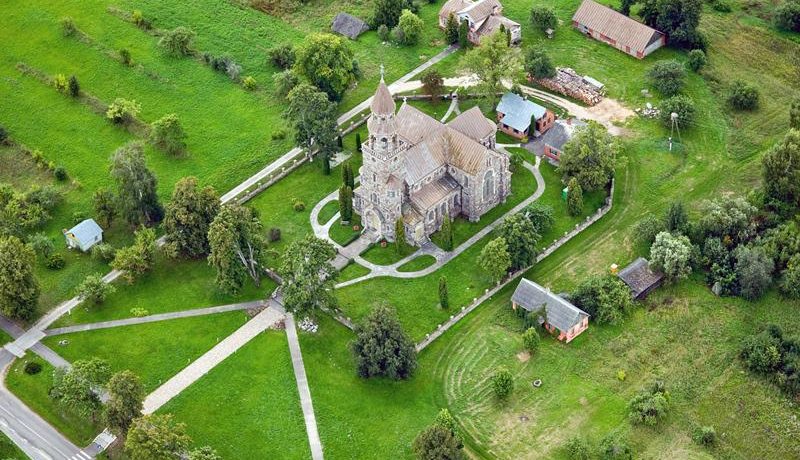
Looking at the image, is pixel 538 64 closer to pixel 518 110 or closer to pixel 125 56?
pixel 518 110

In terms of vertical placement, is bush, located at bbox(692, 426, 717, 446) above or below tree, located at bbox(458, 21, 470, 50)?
below

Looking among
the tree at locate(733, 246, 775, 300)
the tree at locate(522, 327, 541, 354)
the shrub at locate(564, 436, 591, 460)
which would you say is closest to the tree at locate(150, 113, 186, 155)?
the tree at locate(522, 327, 541, 354)

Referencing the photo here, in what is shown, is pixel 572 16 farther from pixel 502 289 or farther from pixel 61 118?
pixel 61 118

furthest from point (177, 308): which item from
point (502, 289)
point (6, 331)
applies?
point (502, 289)

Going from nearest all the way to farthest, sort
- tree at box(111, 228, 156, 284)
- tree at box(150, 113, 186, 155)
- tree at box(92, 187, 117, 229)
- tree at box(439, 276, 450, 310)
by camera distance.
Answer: tree at box(439, 276, 450, 310)
tree at box(111, 228, 156, 284)
tree at box(92, 187, 117, 229)
tree at box(150, 113, 186, 155)

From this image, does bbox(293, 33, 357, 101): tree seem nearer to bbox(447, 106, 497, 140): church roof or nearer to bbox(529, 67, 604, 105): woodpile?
bbox(447, 106, 497, 140): church roof

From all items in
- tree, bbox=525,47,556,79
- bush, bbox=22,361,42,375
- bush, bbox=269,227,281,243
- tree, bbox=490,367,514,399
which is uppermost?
tree, bbox=525,47,556,79
